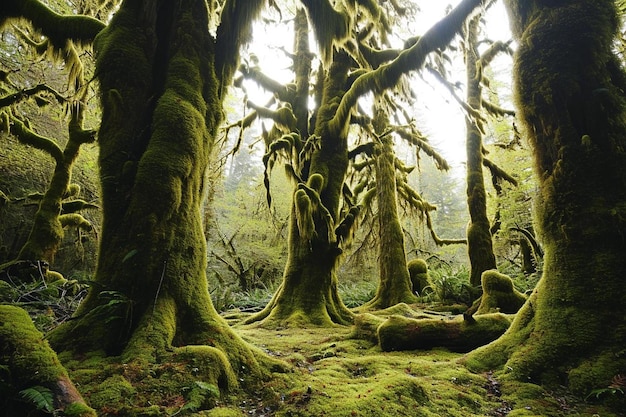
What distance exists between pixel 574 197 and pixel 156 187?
200 inches

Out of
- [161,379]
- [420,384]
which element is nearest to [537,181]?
[420,384]

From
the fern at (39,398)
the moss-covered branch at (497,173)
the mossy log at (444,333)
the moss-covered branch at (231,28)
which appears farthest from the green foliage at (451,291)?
the fern at (39,398)

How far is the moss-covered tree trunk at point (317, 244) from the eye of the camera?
26.9 feet

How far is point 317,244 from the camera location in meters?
8.80

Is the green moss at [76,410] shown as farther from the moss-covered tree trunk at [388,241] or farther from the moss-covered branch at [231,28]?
the moss-covered tree trunk at [388,241]

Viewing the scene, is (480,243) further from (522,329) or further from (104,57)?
(104,57)

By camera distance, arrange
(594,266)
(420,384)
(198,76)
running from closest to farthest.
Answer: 1. (420,384)
2. (594,266)
3. (198,76)

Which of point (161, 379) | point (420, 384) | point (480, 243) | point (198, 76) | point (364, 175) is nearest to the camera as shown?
point (161, 379)

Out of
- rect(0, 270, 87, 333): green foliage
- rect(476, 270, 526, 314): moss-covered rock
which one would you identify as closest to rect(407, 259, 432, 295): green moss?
rect(476, 270, 526, 314): moss-covered rock

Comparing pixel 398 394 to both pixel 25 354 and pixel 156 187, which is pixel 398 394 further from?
pixel 156 187

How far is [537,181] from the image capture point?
4.81 meters

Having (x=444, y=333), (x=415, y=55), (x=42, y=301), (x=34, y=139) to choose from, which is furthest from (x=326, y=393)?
(x=34, y=139)

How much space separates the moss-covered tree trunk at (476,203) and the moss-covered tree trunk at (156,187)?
8.15 metres

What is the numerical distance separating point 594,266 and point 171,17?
6453 millimetres
